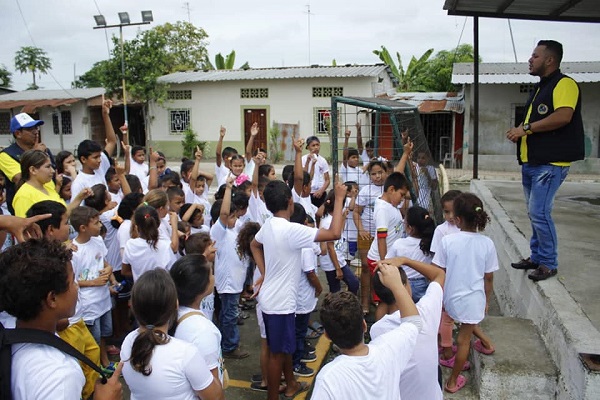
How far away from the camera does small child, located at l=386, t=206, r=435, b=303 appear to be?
3.93 meters

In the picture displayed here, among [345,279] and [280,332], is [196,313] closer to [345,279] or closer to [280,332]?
[280,332]

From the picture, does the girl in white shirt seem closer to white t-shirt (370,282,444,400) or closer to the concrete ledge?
white t-shirt (370,282,444,400)

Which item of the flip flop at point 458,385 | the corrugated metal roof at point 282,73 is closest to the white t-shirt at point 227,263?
the flip flop at point 458,385

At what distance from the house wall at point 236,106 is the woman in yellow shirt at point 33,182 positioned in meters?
16.9

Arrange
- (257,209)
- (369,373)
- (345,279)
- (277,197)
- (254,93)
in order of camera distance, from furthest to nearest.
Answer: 1. (254,93)
2. (257,209)
3. (345,279)
4. (277,197)
5. (369,373)

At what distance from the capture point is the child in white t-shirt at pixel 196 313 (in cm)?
232

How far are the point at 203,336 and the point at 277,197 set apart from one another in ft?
4.18

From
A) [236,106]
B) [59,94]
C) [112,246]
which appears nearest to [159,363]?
[112,246]

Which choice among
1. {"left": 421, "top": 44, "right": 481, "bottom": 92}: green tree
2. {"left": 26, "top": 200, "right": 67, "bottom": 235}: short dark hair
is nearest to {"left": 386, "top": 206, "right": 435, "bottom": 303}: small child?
{"left": 26, "top": 200, "right": 67, "bottom": 235}: short dark hair

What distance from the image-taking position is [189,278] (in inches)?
101

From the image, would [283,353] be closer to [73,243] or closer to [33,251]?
[73,243]

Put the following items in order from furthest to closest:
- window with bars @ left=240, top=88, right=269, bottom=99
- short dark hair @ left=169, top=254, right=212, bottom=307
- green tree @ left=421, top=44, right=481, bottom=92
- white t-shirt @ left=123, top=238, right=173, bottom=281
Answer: green tree @ left=421, top=44, right=481, bottom=92 → window with bars @ left=240, top=88, right=269, bottom=99 → white t-shirt @ left=123, top=238, right=173, bottom=281 → short dark hair @ left=169, top=254, right=212, bottom=307

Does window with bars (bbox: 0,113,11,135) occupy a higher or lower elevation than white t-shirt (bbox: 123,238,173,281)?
higher

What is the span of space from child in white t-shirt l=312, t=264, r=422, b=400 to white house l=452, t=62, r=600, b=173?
1499 cm
